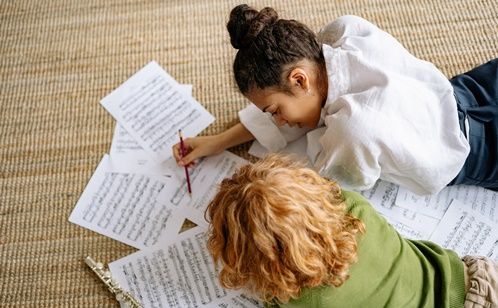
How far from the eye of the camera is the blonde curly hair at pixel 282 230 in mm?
709

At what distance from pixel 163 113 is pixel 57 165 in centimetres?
31

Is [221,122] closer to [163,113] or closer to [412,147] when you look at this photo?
[163,113]

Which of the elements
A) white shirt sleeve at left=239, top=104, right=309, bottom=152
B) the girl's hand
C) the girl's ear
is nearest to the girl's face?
Answer: the girl's ear

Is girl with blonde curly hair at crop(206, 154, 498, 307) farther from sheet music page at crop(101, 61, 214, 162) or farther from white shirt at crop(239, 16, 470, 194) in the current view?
sheet music page at crop(101, 61, 214, 162)

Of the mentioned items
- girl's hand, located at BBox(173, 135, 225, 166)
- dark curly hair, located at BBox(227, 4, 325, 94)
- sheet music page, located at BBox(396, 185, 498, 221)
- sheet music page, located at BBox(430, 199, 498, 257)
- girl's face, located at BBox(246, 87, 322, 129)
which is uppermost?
dark curly hair, located at BBox(227, 4, 325, 94)

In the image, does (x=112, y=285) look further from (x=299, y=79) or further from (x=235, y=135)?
(x=299, y=79)

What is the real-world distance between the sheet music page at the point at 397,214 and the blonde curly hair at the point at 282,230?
13.0 inches

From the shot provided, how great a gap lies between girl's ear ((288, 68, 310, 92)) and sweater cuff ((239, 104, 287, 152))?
0.25 m

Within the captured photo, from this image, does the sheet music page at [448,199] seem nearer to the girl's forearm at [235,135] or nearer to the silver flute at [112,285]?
the girl's forearm at [235,135]

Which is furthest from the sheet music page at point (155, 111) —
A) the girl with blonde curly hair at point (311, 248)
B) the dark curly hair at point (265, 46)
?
the girl with blonde curly hair at point (311, 248)

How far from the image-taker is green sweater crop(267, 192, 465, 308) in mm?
791

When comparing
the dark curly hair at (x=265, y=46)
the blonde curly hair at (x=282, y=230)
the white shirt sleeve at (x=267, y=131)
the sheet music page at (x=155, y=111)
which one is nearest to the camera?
the blonde curly hair at (x=282, y=230)

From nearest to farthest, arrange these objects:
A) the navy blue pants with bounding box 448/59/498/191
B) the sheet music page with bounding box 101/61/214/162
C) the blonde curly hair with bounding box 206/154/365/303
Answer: the blonde curly hair with bounding box 206/154/365/303, the navy blue pants with bounding box 448/59/498/191, the sheet music page with bounding box 101/61/214/162

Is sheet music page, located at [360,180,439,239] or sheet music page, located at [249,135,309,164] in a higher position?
sheet music page, located at [249,135,309,164]
